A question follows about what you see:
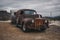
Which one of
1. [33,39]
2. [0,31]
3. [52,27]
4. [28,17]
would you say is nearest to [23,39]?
[33,39]

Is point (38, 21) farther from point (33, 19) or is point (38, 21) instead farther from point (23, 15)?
point (23, 15)

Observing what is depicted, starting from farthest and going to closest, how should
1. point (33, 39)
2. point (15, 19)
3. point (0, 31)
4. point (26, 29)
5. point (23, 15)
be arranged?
point (15, 19) → point (23, 15) → point (26, 29) → point (0, 31) → point (33, 39)

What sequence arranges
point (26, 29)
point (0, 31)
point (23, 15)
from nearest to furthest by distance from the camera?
point (0, 31), point (26, 29), point (23, 15)

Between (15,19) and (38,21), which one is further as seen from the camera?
(15,19)

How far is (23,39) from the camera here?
18.0ft

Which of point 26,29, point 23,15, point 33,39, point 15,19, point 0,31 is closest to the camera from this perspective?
point 33,39


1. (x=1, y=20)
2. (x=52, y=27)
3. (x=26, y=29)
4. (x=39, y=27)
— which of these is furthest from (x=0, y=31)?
(x=52, y=27)

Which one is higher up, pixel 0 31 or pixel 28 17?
pixel 28 17

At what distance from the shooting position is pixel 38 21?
6.89 m

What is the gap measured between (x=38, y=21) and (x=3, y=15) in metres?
1.48

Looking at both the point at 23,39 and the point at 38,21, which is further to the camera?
the point at 38,21

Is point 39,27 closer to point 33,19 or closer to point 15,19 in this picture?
point 33,19

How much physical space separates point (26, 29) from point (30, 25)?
0.27 m

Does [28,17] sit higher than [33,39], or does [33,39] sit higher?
[28,17]
